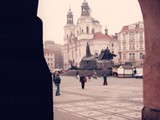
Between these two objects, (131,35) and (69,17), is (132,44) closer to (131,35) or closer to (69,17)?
(131,35)

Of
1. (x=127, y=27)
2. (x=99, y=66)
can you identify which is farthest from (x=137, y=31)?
(x=99, y=66)

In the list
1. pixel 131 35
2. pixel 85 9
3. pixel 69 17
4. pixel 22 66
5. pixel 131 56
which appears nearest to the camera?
pixel 22 66

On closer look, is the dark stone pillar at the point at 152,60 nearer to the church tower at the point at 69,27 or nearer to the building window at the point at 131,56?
the building window at the point at 131,56

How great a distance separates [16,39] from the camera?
11.4 feet

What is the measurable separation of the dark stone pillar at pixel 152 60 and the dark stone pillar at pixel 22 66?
4001 millimetres

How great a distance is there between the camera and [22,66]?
3.46 meters

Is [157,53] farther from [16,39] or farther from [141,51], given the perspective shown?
[141,51]

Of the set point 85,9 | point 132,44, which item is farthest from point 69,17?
point 132,44

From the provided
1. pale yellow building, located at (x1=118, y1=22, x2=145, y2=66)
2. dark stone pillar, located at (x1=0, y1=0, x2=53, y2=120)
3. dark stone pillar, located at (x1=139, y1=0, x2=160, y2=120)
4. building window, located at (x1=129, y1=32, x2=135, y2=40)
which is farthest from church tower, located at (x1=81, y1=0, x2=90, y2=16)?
dark stone pillar, located at (x1=0, y1=0, x2=53, y2=120)

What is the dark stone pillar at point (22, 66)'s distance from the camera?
11.1ft

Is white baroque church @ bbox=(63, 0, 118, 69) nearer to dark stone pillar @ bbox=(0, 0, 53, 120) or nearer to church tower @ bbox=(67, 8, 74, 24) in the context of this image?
church tower @ bbox=(67, 8, 74, 24)

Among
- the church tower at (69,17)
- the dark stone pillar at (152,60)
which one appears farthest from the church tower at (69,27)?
the dark stone pillar at (152,60)

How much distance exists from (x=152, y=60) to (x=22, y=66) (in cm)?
445

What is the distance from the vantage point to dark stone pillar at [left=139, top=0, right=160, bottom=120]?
691 centimetres
